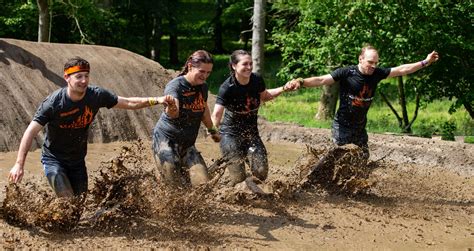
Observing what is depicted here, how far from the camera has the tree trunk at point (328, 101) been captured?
1952 centimetres

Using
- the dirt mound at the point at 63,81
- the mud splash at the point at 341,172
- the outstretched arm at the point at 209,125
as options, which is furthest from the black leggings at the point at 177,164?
the dirt mound at the point at 63,81

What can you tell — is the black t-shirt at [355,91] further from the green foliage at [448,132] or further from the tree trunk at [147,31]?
the tree trunk at [147,31]

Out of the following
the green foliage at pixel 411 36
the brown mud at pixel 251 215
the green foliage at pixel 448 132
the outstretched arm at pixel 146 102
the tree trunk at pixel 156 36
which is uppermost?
the tree trunk at pixel 156 36

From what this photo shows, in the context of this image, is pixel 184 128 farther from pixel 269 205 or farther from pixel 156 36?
pixel 156 36

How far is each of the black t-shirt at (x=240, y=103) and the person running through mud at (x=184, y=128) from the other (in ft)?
2.03

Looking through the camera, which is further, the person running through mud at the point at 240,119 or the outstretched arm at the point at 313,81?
the outstretched arm at the point at 313,81

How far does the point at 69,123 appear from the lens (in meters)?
6.89

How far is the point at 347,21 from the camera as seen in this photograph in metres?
15.5

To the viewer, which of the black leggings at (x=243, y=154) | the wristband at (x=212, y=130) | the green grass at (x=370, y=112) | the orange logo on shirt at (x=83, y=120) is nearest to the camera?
the orange logo on shirt at (x=83, y=120)

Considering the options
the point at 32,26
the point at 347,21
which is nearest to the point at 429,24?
the point at 347,21

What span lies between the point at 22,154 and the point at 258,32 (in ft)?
38.7

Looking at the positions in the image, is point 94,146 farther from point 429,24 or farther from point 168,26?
point 168,26

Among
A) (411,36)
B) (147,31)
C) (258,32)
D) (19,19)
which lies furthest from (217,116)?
(147,31)

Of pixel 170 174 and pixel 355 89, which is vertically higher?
pixel 355 89
